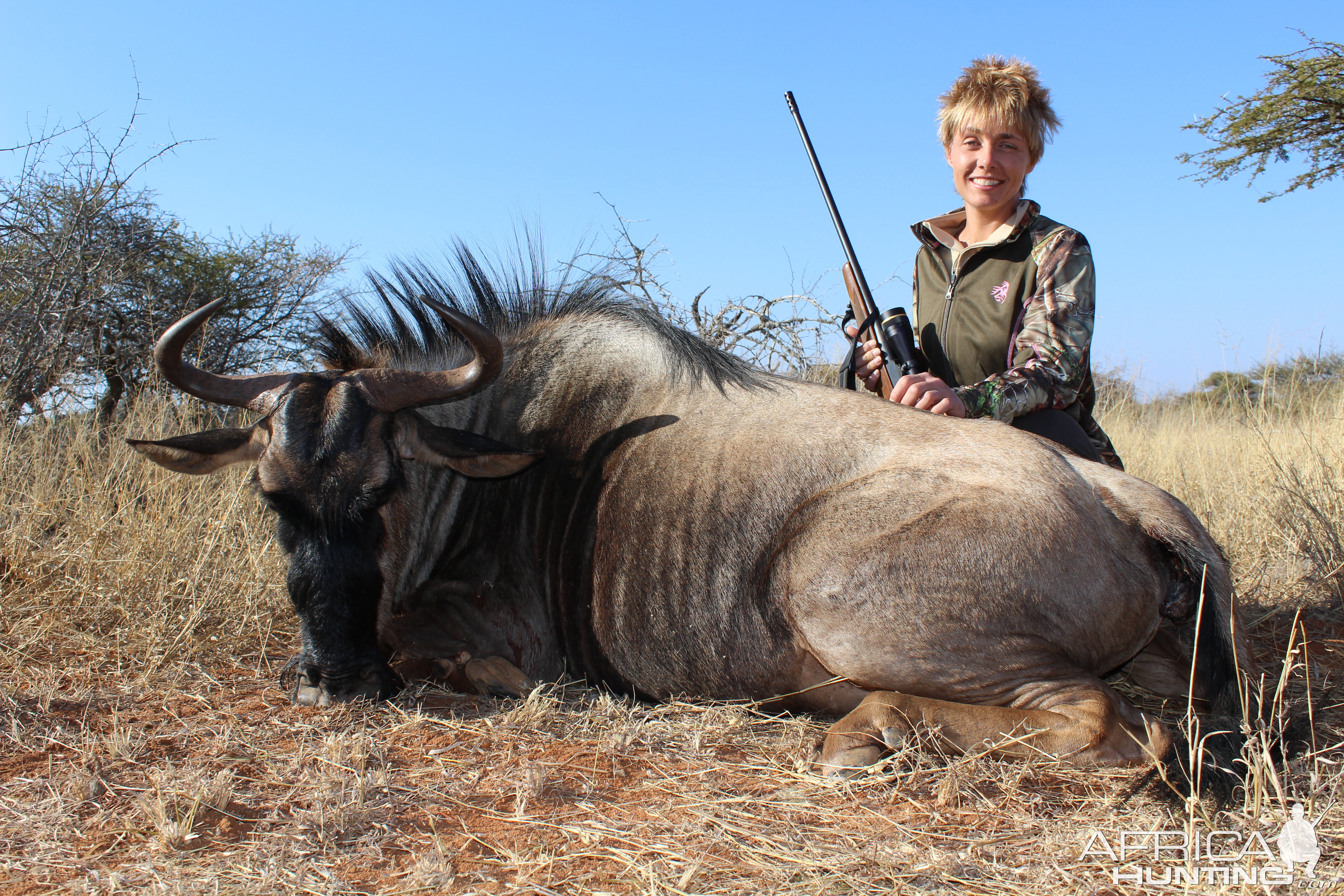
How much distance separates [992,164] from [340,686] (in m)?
3.92

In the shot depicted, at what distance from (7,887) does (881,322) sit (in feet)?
12.8

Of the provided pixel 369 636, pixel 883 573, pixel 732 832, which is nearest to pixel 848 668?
pixel 883 573

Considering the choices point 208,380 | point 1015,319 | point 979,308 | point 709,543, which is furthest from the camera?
point 979,308

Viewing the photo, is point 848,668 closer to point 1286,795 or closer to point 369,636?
point 1286,795

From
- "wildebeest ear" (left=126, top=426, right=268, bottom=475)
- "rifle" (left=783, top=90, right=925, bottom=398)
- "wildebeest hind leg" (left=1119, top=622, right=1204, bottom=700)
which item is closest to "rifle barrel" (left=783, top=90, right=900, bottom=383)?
"rifle" (left=783, top=90, right=925, bottom=398)

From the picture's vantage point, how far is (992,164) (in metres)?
4.55

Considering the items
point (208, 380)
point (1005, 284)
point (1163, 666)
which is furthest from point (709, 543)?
point (1005, 284)

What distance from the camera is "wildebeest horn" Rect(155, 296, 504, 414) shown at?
341cm

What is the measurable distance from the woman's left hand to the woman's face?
1378 mm

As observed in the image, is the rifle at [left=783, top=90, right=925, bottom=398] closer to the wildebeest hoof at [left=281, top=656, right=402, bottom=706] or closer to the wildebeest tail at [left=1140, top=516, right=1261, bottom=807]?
the wildebeest tail at [left=1140, top=516, right=1261, bottom=807]

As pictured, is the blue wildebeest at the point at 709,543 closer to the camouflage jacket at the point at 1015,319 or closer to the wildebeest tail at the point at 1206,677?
the wildebeest tail at the point at 1206,677

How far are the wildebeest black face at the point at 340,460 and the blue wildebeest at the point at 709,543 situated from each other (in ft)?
0.04

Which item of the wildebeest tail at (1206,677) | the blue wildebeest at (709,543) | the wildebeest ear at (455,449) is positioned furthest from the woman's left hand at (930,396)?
the wildebeest ear at (455,449)

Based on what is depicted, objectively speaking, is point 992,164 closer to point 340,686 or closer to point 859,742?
point 859,742
